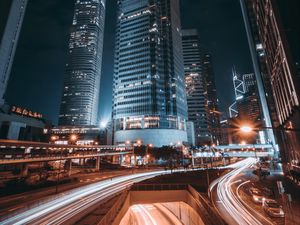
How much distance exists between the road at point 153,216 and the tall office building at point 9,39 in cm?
11277

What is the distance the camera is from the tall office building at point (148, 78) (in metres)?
131

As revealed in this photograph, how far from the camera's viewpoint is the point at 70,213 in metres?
24.1

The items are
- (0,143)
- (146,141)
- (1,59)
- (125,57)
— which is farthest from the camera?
(125,57)

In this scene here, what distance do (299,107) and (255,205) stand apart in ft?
59.2

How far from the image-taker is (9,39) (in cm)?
11700

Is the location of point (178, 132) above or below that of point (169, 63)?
below

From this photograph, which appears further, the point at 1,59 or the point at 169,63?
the point at 169,63

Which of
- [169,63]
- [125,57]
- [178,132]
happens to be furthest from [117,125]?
[169,63]

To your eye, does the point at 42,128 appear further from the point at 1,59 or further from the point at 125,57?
the point at 125,57

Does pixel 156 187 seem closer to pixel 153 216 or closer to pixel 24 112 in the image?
pixel 153 216

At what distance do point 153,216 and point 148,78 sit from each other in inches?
4222

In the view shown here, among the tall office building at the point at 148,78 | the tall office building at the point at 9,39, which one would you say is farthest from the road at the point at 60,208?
the tall office building at the point at 9,39

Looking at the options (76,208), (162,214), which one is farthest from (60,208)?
(162,214)

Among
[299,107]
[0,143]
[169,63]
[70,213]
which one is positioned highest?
[169,63]
